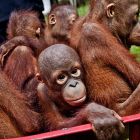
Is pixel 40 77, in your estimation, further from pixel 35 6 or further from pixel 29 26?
pixel 35 6

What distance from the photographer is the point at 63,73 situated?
1885 millimetres

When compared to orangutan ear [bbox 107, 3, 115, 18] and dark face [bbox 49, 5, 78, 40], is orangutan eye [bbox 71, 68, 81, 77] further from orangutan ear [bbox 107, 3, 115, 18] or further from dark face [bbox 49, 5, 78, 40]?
dark face [bbox 49, 5, 78, 40]

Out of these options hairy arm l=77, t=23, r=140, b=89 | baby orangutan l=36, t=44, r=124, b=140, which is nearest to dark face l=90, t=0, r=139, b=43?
hairy arm l=77, t=23, r=140, b=89

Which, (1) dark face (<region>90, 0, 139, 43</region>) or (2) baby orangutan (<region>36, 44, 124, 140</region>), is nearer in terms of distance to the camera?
(2) baby orangutan (<region>36, 44, 124, 140</region>)

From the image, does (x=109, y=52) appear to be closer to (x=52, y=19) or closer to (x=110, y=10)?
(x=110, y=10)

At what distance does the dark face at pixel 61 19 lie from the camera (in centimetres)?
348

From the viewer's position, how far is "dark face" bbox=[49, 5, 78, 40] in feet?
11.4

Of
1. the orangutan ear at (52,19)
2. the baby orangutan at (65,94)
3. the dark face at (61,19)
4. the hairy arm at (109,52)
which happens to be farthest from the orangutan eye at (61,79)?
the orangutan ear at (52,19)

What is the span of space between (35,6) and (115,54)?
2271 mm

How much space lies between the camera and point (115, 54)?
1893mm

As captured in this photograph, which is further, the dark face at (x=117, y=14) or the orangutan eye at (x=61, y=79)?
the dark face at (x=117, y=14)

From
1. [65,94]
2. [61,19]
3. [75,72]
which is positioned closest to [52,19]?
[61,19]

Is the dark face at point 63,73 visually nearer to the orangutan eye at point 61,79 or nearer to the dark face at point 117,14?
the orangutan eye at point 61,79

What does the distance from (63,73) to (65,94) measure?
0.15m
